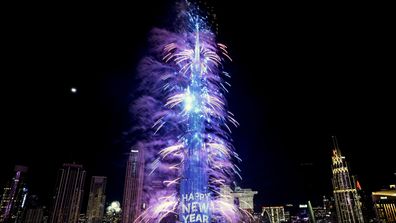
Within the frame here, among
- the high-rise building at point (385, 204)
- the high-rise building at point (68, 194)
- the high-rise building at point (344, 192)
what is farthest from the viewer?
the high-rise building at point (68, 194)

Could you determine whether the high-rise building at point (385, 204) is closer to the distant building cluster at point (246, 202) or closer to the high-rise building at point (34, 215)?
the distant building cluster at point (246, 202)

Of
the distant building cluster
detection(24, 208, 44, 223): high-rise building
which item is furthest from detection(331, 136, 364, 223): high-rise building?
detection(24, 208, 44, 223): high-rise building

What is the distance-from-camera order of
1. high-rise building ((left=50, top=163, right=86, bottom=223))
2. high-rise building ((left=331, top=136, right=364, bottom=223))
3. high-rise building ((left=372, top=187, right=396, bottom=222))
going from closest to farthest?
high-rise building ((left=372, top=187, right=396, bottom=222)) < high-rise building ((left=331, top=136, right=364, bottom=223)) < high-rise building ((left=50, top=163, right=86, bottom=223))

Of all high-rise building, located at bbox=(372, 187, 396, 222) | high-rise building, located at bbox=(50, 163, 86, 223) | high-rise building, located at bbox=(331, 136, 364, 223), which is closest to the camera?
high-rise building, located at bbox=(372, 187, 396, 222)

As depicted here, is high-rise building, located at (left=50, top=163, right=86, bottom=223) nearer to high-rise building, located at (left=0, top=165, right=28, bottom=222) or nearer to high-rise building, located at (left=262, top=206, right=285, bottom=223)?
high-rise building, located at (left=0, top=165, right=28, bottom=222)

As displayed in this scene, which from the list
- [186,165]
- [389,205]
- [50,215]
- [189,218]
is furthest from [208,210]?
[50,215]

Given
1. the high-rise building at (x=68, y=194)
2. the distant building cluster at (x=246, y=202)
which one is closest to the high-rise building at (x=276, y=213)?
the distant building cluster at (x=246, y=202)

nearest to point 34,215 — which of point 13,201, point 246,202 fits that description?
point 13,201
